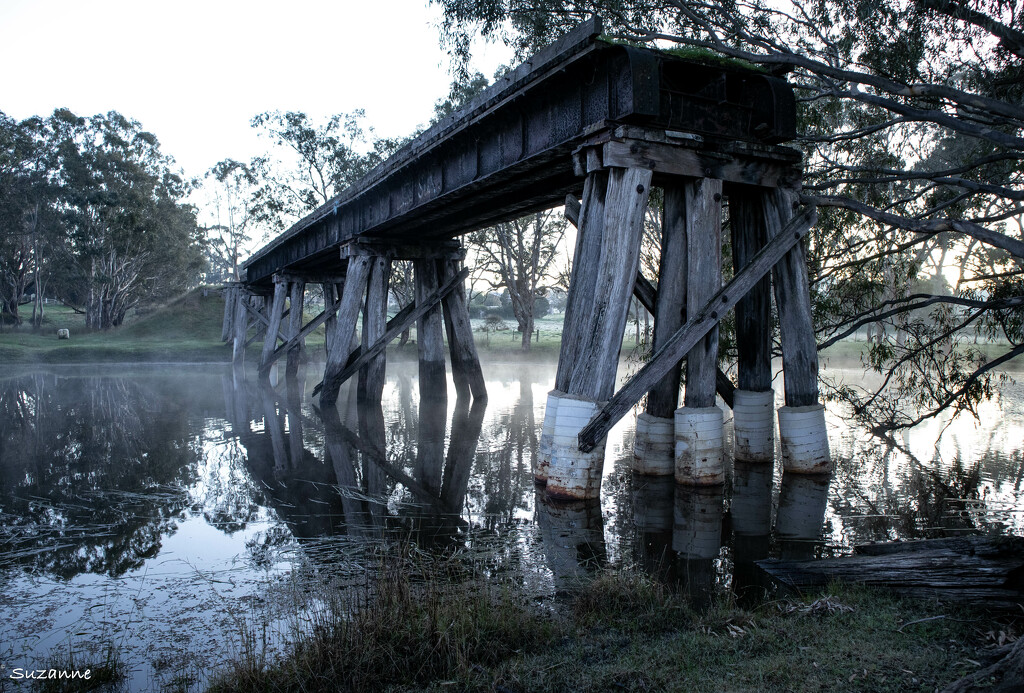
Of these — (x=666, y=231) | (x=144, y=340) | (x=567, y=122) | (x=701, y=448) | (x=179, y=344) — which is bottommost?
(x=701, y=448)

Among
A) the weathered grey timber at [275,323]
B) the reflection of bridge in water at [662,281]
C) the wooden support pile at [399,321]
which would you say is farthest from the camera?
the weathered grey timber at [275,323]

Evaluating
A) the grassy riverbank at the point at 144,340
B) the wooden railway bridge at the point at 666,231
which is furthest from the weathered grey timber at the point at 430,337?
the grassy riverbank at the point at 144,340

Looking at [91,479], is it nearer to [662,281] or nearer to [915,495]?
[662,281]

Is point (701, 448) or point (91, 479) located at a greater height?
point (701, 448)

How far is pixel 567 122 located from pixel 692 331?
8.02 ft

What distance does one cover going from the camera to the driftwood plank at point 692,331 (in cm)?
539

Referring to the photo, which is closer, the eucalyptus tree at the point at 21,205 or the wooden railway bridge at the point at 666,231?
the wooden railway bridge at the point at 666,231

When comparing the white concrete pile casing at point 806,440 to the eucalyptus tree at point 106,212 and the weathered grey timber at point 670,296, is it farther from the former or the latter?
the eucalyptus tree at point 106,212

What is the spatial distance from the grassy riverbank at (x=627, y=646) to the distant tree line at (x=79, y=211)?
116 feet

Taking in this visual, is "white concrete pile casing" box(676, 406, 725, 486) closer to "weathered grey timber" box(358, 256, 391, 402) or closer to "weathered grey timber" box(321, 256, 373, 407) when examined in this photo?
"weathered grey timber" box(358, 256, 391, 402)

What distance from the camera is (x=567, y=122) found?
257 inches

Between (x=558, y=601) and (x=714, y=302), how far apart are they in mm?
3329

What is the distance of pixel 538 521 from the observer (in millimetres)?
4883

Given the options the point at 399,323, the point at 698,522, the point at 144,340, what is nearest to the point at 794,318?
the point at 698,522
